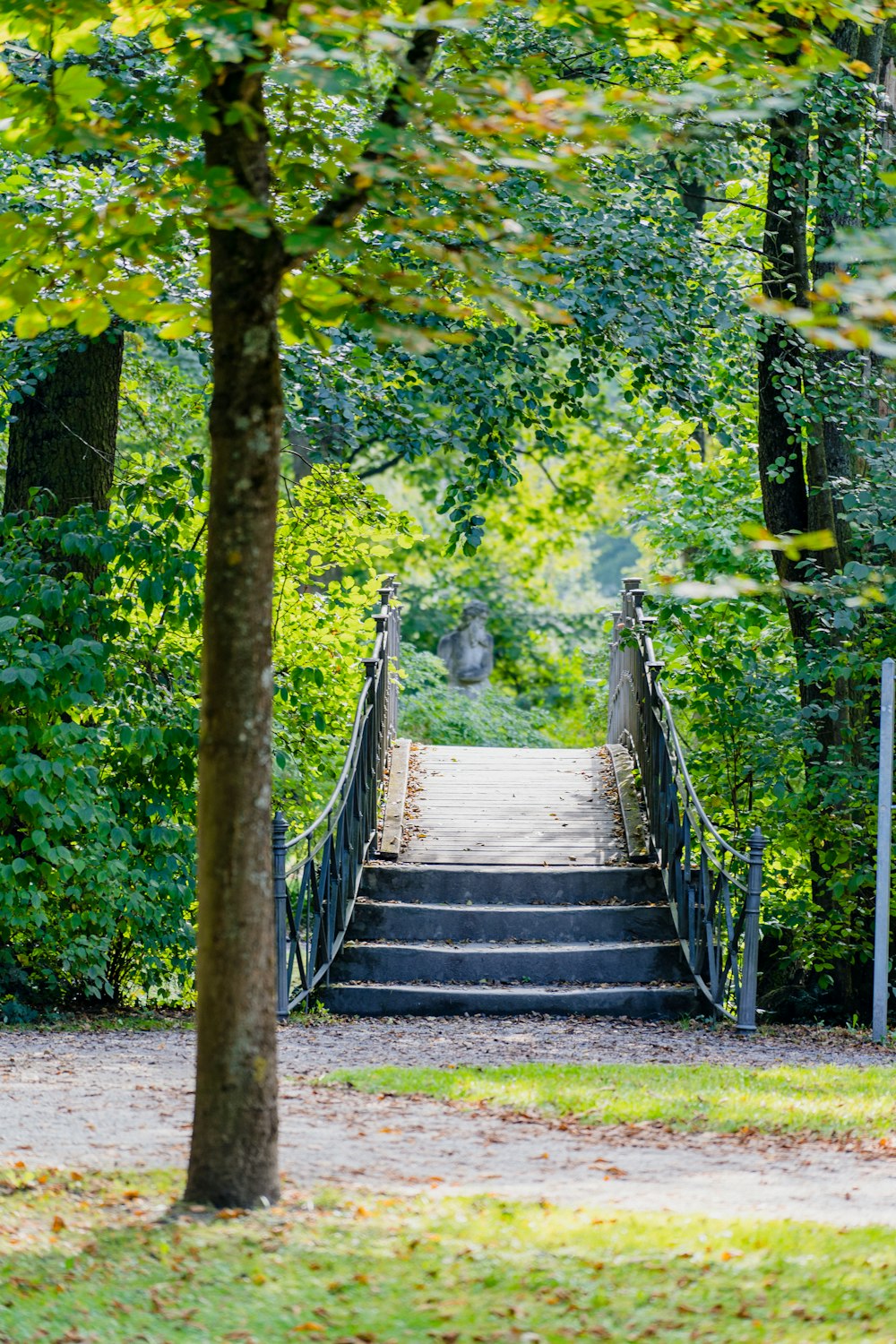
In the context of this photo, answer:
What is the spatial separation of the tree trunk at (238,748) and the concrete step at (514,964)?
4.59 meters

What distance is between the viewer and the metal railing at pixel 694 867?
824cm

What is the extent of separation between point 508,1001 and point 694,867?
6.42ft

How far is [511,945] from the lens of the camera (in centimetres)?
920

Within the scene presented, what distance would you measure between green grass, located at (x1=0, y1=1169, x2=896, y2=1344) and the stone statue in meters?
19.2

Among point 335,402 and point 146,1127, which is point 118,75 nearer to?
point 335,402

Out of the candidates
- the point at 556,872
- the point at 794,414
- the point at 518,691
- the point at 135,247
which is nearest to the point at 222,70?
the point at 135,247

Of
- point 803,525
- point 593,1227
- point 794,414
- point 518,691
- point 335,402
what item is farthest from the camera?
point 518,691

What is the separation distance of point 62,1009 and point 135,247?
568 centimetres

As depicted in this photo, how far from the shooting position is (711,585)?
3.26 meters

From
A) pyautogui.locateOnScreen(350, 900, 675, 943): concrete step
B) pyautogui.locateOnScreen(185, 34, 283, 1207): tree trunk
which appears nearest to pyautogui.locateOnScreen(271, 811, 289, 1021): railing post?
pyautogui.locateOnScreen(350, 900, 675, 943): concrete step

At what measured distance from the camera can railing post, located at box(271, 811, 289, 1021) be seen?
26.4 ft

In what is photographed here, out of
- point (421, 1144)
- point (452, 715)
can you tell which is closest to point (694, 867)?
point (421, 1144)

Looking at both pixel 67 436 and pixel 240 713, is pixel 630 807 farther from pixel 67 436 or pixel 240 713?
pixel 240 713

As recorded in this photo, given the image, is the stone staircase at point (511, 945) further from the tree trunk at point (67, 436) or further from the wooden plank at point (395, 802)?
the tree trunk at point (67, 436)
